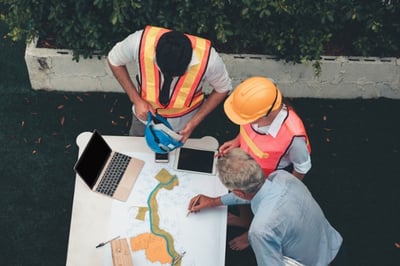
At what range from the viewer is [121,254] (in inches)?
135

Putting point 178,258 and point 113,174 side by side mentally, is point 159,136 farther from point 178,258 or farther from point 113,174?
A: point 178,258

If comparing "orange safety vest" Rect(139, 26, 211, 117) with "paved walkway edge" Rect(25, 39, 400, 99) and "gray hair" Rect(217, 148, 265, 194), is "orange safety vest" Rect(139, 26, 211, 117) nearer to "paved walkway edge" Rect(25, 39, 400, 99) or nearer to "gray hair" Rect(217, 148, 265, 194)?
"gray hair" Rect(217, 148, 265, 194)

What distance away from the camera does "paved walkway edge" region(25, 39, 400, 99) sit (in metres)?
5.30

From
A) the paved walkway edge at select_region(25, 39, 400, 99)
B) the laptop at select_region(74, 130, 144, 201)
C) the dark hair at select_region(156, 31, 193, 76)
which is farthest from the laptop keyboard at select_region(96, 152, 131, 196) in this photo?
the paved walkway edge at select_region(25, 39, 400, 99)

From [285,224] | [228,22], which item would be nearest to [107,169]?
[285,224]

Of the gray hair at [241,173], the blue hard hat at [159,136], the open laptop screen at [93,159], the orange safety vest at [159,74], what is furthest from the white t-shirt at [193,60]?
the gray hair at [241,173]

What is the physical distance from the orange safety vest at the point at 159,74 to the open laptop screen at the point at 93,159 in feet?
1.57

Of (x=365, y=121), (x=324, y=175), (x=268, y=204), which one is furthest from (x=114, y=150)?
(x=365, y=121)

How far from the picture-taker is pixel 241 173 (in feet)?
9.92

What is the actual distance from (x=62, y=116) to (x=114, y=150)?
1742mm

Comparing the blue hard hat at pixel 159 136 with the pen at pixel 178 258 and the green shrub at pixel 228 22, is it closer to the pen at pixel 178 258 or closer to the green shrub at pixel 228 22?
the pen at pixel 178 258

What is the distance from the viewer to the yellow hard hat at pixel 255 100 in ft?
11.3

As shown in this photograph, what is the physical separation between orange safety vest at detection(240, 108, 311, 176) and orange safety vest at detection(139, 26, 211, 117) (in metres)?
0.48

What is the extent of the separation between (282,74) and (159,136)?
2.13 metres
